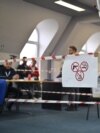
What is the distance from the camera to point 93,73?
4672mm

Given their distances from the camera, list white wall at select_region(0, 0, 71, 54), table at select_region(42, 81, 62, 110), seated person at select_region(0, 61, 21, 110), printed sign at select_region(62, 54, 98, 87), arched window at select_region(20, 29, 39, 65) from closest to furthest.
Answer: printed sign at select_region(62, 54, 98, 87)
seated person at select_region(0, 61, 21, 110)
table at select_region(42, 81, 62, 110)
white wall at select_region(0, 0, 71, 54)
arched window at select_region(20, 29, 39, 65)

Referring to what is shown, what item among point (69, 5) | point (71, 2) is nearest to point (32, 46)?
point (69, 5)

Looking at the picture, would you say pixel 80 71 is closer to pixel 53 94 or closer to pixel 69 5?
pixel 53 94

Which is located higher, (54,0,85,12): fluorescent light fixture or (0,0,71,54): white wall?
(54,0,85,12): fluorescent light fixture

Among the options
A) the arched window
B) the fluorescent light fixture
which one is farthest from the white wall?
the arched window

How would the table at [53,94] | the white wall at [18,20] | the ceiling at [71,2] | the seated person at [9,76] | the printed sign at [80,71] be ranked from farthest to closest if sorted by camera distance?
the ceiling at [71,2]
the white wall at [18,20]
the table at [53,94]
the seated person at [9,76]
the printed sign at [80,71]

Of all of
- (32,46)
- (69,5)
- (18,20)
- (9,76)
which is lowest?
(9,76)

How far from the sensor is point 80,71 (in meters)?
4.79

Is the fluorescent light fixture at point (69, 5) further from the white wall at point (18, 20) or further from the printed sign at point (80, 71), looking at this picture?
the printed sign at point (80, 71)

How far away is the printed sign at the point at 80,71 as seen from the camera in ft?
15.3

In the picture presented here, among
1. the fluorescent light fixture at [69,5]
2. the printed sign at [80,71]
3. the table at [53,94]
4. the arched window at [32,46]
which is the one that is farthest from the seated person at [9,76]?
the arched window at [32,46]

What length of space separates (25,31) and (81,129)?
6.67 m

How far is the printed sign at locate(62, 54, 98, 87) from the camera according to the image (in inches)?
184

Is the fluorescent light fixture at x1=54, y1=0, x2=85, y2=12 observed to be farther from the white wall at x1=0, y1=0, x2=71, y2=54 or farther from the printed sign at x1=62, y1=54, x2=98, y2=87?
the printed sign at x1=62, y1=54, x2=98, y2=87
